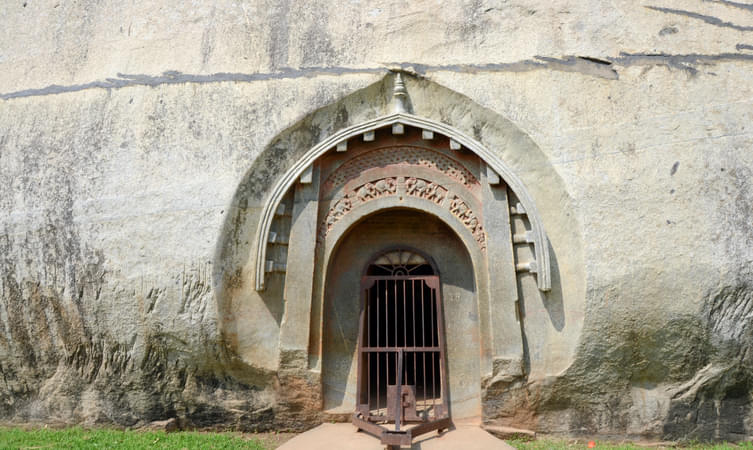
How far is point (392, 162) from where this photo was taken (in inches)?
250

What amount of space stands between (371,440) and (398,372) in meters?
0.70

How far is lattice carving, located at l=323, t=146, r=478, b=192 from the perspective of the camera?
6289 millimetres

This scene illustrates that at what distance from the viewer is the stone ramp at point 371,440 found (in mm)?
5352

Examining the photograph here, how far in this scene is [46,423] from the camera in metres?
6.18

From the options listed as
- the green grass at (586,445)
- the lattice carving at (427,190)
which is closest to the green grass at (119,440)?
the green grass at (586,445)

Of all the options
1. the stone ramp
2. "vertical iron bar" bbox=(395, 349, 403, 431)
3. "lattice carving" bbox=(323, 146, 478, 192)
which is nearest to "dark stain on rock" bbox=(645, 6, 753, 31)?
"lattice carving" bbox=(323, 146, 478, 192)

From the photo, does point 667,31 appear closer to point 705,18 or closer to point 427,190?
point 705,18

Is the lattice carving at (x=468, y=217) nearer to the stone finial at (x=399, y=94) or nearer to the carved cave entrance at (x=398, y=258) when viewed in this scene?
the carved cave entrance at (x=398, y=258)

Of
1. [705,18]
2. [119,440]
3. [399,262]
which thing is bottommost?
[119,440]

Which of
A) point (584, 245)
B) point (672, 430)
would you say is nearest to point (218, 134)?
point (584, 245)

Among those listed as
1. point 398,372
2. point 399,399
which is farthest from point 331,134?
point 399,399

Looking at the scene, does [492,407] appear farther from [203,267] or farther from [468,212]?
[203,267]

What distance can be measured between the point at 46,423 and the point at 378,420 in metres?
3.68

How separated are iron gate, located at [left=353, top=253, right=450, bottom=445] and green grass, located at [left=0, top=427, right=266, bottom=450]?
1.27m
